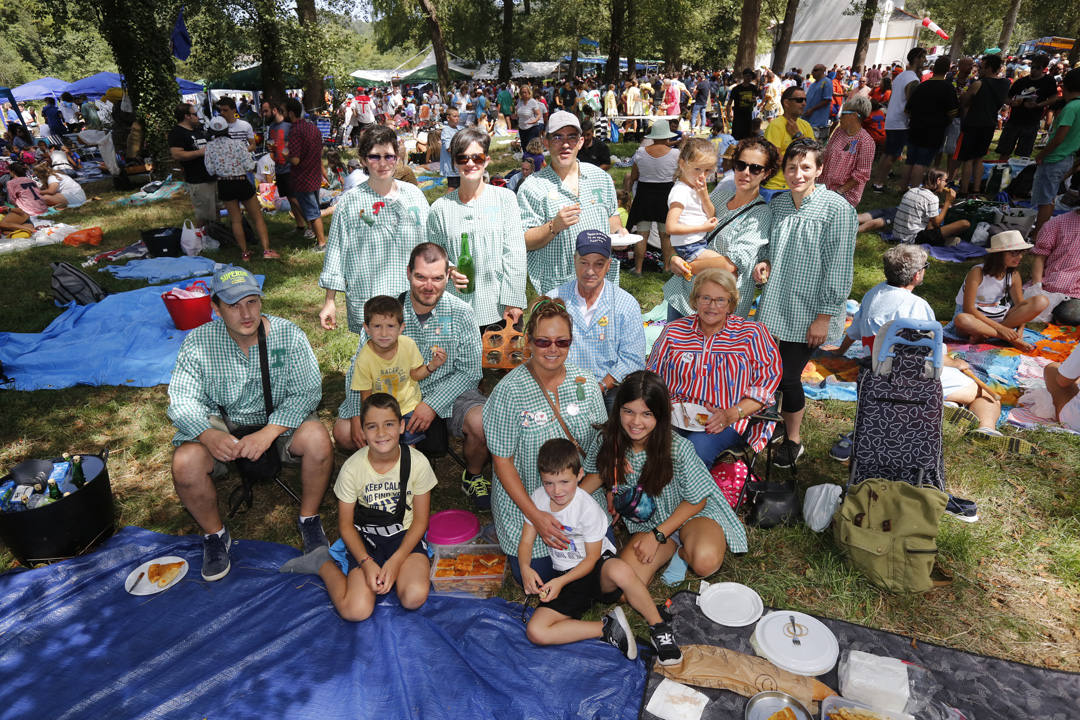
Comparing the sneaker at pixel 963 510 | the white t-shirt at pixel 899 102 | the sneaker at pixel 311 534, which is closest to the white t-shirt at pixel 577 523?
the sneaker at pixel 311 534

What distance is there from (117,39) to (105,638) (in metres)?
15.5

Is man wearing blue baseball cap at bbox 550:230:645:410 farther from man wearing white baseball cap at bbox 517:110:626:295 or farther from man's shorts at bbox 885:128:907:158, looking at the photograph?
man's shorts at bbox 885:128:907:158

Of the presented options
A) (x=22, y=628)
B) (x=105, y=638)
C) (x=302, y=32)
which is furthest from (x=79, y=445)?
(x=302, y=32)

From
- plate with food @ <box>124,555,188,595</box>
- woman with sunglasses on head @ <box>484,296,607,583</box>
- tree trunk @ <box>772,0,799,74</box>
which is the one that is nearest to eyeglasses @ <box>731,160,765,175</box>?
woman with sunglasses on head @ <box>484,296,607,583</box>

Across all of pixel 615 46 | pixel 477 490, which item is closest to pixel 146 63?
pixel 477 490

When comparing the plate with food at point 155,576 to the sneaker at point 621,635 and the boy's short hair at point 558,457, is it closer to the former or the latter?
the boy's short hair at point 558,457

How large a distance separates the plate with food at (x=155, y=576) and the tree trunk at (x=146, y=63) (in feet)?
47.3

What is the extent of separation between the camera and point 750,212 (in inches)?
173

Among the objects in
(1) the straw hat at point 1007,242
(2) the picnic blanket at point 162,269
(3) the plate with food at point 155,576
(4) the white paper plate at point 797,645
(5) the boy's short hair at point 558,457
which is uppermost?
(1) the straw hat at point 1007,242

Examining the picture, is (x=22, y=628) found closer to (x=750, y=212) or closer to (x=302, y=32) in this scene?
(x=750, y=212)

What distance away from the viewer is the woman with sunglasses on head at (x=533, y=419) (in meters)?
3.39

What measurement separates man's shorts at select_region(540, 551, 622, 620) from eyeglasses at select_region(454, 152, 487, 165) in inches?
110

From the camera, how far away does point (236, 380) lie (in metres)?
3.84

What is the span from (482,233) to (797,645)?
3.28 metres
